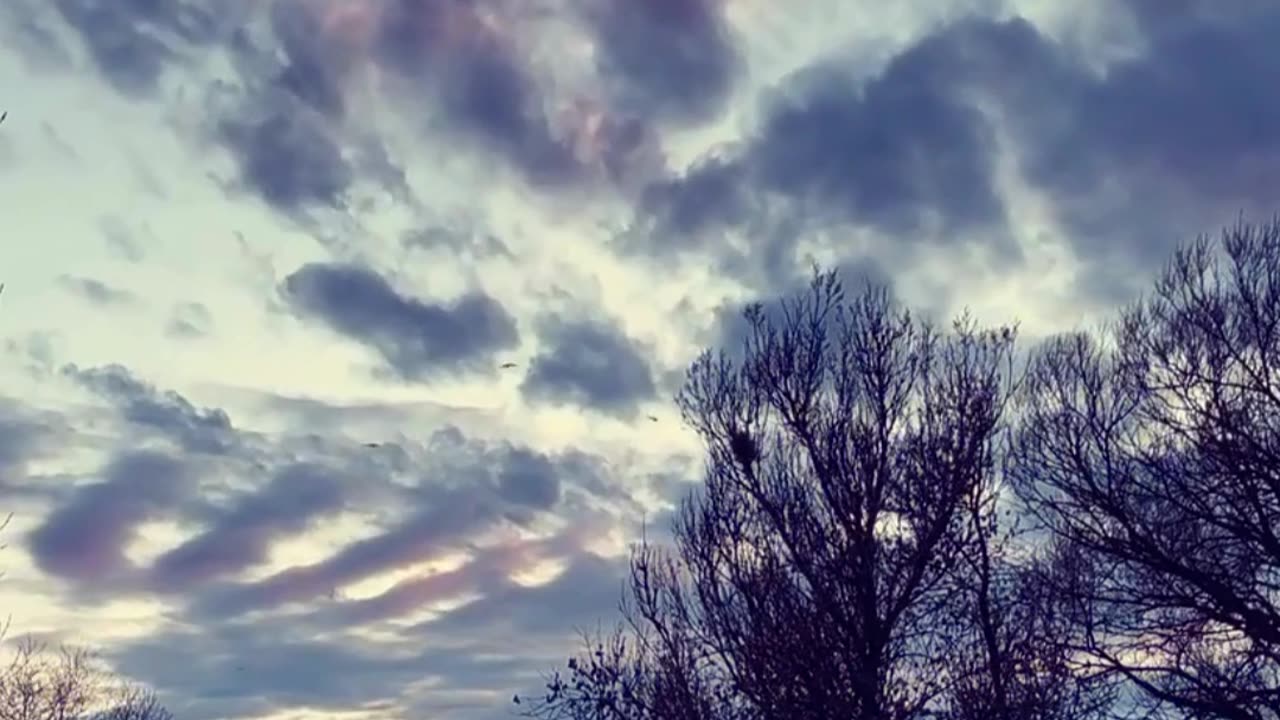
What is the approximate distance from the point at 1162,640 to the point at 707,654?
25.6 ft

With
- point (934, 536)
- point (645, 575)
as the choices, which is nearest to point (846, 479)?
point (934, 536)

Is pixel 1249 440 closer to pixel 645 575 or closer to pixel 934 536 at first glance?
pixel 934 536

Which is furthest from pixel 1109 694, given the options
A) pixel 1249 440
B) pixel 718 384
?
pixel 718 384

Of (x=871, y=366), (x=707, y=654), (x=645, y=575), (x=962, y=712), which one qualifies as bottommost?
(x=962, y=712)

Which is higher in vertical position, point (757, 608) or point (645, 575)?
point (645, 575)

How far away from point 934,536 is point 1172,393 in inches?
181

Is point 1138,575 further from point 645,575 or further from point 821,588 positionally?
point 645,575

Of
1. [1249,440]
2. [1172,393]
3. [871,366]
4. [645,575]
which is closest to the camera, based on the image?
[1249,440]

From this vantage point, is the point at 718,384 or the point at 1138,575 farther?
the point at 718,384

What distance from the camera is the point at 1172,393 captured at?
2253 centimetres

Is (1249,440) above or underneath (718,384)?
underneath

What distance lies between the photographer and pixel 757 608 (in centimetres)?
2322

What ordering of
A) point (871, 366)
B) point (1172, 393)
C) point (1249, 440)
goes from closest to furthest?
point (1249, 440) → point (1172, 393) → point (871, 366)

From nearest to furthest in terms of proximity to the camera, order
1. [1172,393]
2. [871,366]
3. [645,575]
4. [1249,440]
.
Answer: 1. [1249,440]
2. [1172,393]
3. [871,366]
4. [645,575]
